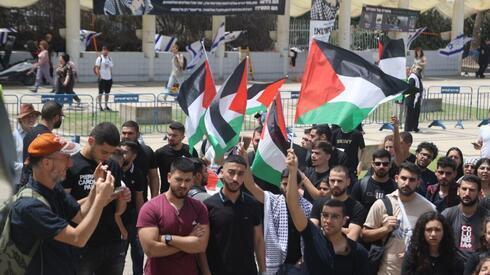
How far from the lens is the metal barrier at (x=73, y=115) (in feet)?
60.6

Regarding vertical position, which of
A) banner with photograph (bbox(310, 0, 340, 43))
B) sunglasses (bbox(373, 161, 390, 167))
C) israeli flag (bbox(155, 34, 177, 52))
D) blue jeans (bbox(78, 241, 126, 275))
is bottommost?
blue jeans (bbox(78, 241, 126, 275))

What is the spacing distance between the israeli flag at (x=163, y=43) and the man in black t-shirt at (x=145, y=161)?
954 inches

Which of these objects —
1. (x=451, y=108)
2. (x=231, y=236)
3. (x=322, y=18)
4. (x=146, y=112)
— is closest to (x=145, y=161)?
(x=231, y=236)

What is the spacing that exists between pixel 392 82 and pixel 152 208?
3191 mm

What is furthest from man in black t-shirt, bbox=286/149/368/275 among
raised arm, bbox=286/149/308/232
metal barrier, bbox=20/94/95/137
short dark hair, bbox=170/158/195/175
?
metal barrier, bbox=20/94/95/137

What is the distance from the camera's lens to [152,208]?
5.84 meters

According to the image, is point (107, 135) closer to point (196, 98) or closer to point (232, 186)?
point (232, 186)

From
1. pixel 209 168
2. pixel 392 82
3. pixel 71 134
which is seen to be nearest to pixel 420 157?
pixel 392 82

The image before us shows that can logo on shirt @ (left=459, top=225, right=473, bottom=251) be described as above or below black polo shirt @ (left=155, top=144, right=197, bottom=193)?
below

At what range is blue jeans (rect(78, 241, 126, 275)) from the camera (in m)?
6.56

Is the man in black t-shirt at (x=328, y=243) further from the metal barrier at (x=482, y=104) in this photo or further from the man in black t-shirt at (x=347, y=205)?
the metal barrier at (x=482, y=104)

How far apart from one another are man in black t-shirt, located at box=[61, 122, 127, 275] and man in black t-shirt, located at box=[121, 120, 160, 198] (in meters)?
1.19

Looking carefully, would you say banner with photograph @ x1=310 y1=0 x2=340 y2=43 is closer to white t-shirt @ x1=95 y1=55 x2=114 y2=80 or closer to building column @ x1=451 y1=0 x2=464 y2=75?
white t-shirt @ x1=95 y1=55 x2=114 y2=80

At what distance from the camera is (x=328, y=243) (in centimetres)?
592
